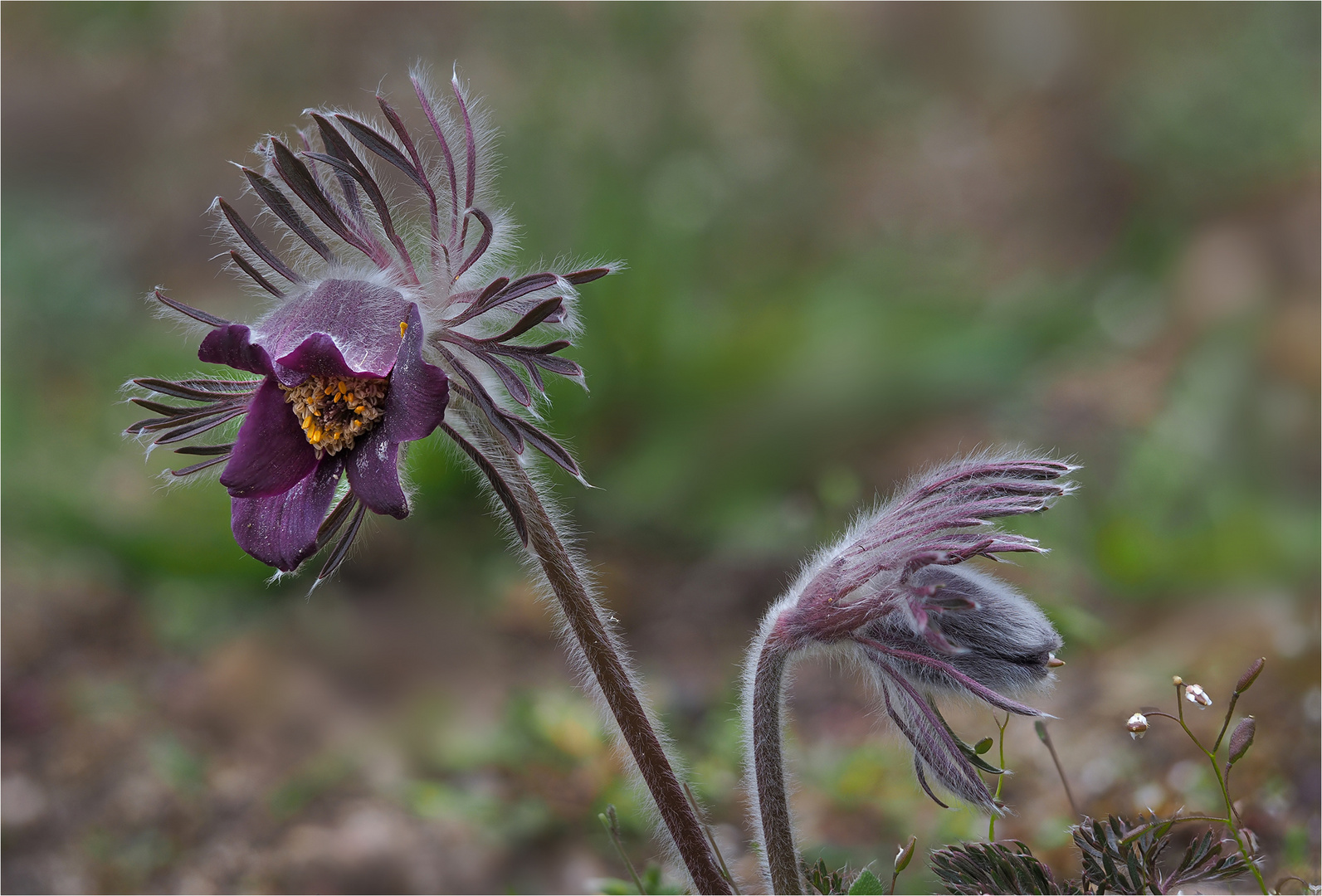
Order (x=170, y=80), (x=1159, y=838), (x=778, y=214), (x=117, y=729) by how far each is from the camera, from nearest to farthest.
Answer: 1. (x=1159, y=838)
2. (x=117, y=729)
3. (x=778, y=214)
4. (x=170, y=80)

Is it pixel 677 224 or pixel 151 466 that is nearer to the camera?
pixel 151 466

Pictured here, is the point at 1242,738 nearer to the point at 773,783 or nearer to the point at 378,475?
the point at 773,783

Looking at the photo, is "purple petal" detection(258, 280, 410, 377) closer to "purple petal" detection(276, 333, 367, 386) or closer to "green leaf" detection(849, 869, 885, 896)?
→ "purple petal" detection(276, 333, 367, 386)

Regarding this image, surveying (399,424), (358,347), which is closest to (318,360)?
(358,347)

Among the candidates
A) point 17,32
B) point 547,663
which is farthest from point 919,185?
point 17,32

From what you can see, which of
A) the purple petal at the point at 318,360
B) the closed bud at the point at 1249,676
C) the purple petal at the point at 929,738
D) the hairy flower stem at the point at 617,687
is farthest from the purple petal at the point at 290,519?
the closed bud at the point at 1249,676

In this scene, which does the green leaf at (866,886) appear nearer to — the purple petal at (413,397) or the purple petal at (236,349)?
the purple petal at (413,397)

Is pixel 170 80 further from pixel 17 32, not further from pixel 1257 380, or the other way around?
pixel 1257 380
